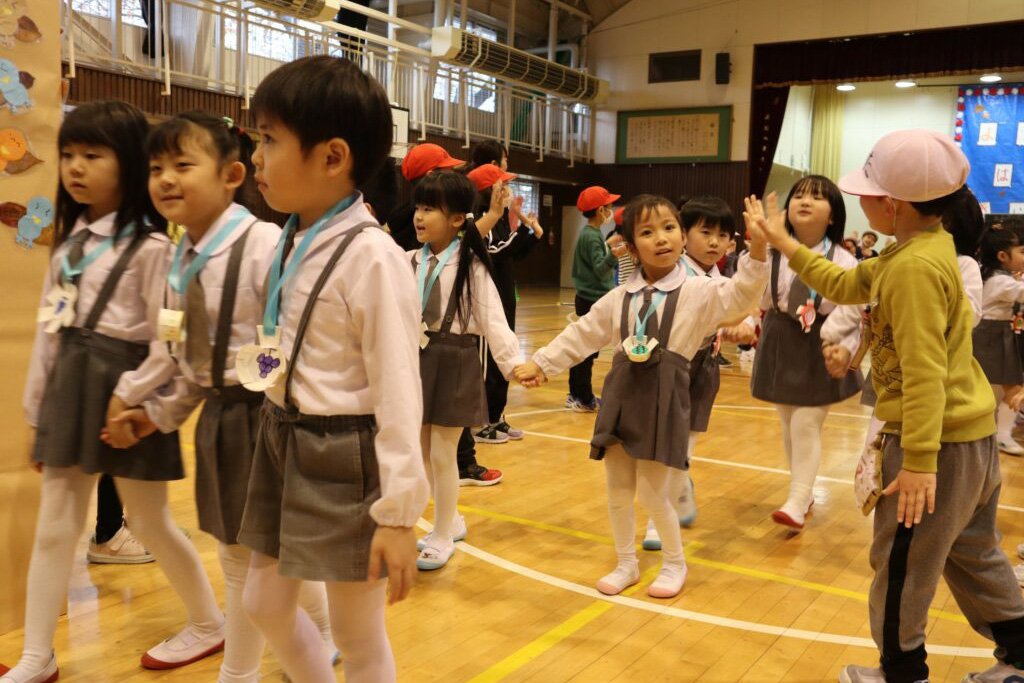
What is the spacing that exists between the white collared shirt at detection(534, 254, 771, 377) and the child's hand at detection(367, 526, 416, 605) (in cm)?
139

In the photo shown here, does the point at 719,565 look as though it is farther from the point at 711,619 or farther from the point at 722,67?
the point at 722,67

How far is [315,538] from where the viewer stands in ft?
4.82

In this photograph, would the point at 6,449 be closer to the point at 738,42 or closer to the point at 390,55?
the point at 390,55

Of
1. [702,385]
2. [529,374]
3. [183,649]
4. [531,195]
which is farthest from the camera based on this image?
[531,195]

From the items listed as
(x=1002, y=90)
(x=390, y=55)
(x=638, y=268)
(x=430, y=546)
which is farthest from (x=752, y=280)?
(x=1002, y=90)

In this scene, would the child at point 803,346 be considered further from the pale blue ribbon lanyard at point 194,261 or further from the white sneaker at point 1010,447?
the pale blue ribbon lanyard at point 194,261

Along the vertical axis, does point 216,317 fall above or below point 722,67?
below

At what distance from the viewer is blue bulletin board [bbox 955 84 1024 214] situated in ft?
53.9

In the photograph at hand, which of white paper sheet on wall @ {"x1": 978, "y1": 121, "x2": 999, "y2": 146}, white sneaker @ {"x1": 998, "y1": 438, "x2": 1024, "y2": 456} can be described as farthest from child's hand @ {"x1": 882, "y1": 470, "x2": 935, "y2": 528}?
white paper sheet on wall @ {"x1": 978, "y1": 121, "x2": 999, "y2": 146}

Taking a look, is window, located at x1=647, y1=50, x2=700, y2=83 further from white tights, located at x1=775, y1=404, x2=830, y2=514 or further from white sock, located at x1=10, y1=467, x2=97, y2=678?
white sock, located at x1=10, y1=467, x2=97, y2=678

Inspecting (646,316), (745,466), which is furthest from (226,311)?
(745,466)

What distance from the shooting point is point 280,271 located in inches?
61.4

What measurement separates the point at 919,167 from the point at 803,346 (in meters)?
1.75

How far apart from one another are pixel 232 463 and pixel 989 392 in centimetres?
171
